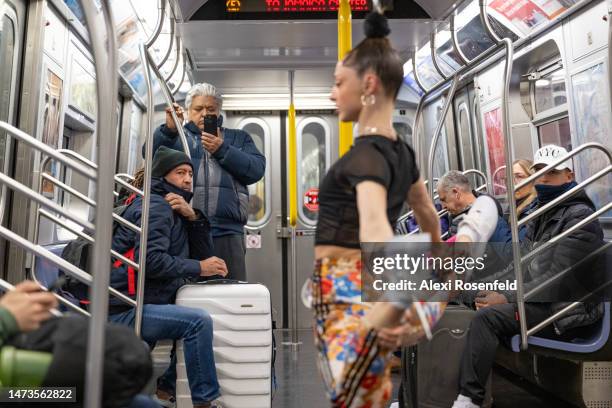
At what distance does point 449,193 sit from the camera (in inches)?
163

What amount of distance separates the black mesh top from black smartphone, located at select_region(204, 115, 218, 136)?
6.42 feet

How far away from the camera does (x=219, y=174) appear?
356 centimetres

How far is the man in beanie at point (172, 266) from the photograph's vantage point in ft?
9.20

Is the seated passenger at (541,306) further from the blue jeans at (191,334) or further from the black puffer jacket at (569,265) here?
the blue jeans at (191,334)

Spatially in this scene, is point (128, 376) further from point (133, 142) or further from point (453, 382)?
point (133, 142)

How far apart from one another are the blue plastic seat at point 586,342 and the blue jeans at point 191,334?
1691mm

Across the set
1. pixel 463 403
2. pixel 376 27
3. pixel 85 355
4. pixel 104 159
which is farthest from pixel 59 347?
pixel 463 403

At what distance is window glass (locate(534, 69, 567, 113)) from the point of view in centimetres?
487

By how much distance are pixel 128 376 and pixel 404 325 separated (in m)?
0.67

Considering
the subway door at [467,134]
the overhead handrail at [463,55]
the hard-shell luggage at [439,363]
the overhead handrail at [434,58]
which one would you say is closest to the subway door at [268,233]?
the subway door at [467,134]

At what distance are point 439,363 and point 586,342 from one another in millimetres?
784

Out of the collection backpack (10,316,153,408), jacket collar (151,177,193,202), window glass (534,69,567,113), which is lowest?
backpack (10,316,153,408)

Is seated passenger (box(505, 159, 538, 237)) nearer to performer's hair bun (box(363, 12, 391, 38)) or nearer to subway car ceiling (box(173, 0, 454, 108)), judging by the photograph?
subway car ceiling (box(173, 0, 454, 108))

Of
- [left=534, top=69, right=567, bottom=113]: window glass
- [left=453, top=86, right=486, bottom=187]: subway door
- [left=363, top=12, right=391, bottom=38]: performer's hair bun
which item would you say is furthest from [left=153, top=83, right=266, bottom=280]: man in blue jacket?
[left=453, top=86, right=486, bottom=187]: subway door
